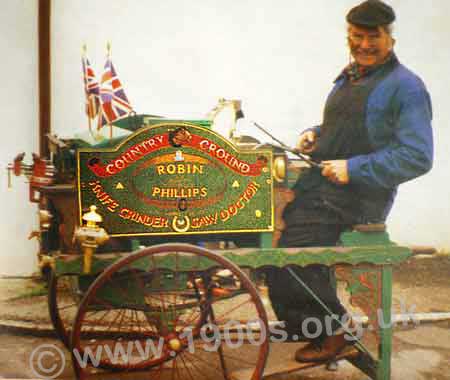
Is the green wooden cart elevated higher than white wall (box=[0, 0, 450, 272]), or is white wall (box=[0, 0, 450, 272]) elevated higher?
white wall (box=[0, 0, 450, 272])

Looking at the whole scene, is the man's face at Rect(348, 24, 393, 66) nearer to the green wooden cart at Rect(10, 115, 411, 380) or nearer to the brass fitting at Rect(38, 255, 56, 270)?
the green wooden cart at Rect(10, 115, 411, 380)

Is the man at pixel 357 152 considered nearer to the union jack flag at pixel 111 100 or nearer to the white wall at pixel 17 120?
the union jack flag at pixel 111 100

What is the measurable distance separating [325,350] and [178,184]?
1.41 metres

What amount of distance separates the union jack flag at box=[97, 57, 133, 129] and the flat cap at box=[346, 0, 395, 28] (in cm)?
152

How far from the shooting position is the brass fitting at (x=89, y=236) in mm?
3010

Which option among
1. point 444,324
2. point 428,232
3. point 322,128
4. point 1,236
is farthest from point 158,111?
point 444,324

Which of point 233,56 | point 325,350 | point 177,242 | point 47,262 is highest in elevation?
point 233,56

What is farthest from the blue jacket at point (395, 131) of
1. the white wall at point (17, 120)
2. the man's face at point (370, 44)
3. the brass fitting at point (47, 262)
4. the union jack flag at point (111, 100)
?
the white wall at point (17, 120)

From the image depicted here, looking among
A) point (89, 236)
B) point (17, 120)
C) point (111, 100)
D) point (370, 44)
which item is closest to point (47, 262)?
point (89, 236)

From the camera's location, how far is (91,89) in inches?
126

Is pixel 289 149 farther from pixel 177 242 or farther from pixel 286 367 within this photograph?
pixel 286 367

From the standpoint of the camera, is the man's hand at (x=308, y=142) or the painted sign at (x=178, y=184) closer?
the painted sign at (x=178, y=184)

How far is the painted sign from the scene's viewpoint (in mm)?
3076
